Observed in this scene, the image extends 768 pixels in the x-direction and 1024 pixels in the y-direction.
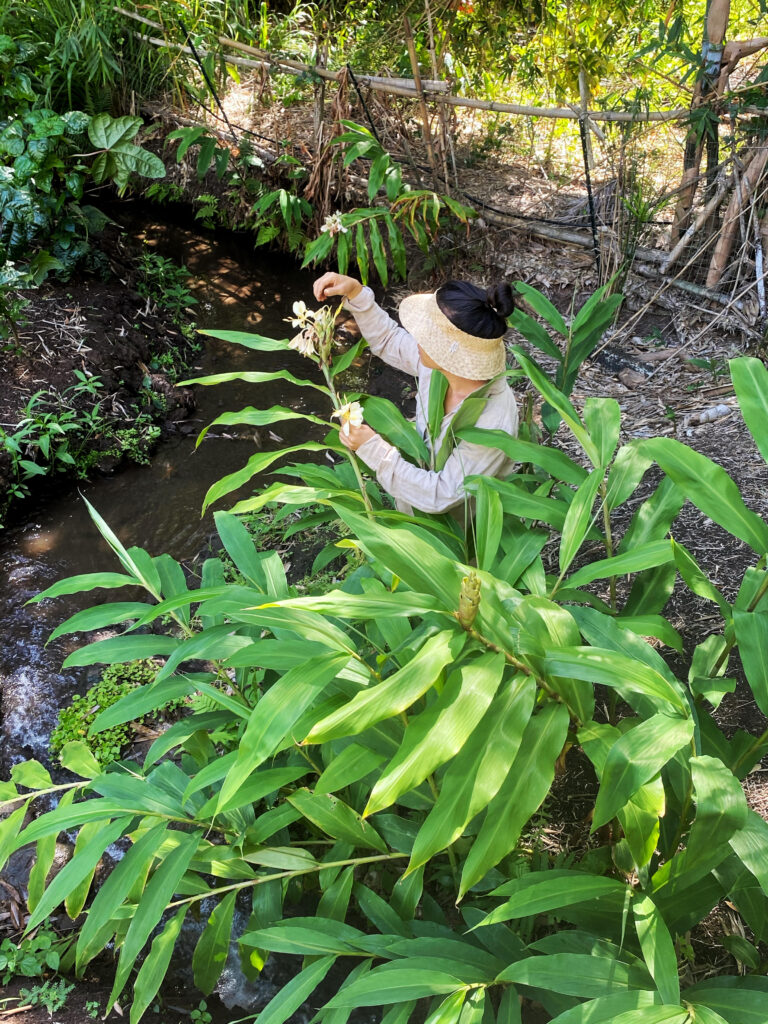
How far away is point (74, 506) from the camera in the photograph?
9.91ft

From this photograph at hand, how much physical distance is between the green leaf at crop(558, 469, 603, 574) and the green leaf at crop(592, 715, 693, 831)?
307 mm

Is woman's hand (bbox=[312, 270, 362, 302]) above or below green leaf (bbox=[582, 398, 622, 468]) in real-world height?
above

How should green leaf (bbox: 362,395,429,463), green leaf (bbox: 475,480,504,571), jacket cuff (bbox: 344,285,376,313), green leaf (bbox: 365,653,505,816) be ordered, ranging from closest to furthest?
1. green leaf (bbox: 365,653,505,816)
2. green leaf (bbox: 475,480,504,571)
3. green leaf (bbox: 362,395,429,463)
4. jacket cuff (bbox: 344,285,376,313)

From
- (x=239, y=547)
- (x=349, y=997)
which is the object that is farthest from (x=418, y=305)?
(x=349, y=997)

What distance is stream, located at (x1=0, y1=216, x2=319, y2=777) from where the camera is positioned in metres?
2.32

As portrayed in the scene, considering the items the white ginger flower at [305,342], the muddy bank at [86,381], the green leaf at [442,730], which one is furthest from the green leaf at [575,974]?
the muddy bank at [86,381]

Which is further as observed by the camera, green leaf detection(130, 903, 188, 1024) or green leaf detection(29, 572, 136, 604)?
green leaf detection(29, 572, 136, 604)

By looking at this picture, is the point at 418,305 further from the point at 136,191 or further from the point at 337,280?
the point at 136,191

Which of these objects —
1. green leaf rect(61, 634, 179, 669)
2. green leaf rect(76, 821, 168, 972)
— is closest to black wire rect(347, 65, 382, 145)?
green leaf rect(61, 634, 179, 669)

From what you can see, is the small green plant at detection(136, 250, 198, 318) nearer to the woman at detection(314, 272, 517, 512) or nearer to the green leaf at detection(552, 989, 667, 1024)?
the woman at detection(314, 272, 517, 512)

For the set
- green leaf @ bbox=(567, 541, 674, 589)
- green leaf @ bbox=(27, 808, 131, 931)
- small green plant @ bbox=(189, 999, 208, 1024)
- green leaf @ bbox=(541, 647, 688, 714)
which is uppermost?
green leaf @ bbox=(541, 647, 688, 714)

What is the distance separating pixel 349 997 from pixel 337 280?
1.47 meters

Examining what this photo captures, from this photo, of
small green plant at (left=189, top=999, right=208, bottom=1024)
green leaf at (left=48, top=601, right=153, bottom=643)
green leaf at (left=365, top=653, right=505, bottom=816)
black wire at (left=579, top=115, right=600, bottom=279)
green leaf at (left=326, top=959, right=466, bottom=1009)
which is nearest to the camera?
green leaf at (left=365, top=653, right=505, bottom=816)

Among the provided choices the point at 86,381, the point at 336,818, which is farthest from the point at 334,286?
the point at 86,381
